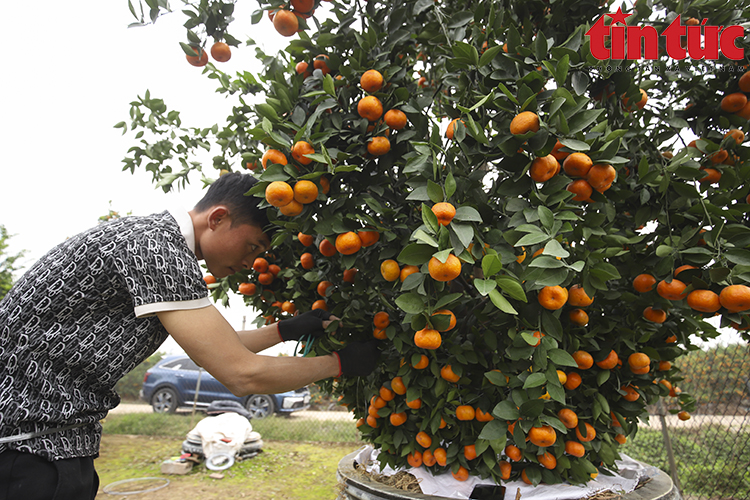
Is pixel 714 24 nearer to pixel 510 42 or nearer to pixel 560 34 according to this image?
pixel 560 34

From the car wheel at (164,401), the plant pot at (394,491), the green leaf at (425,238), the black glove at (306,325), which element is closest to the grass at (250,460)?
the car wheel at (164,401)

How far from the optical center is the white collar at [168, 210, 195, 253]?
1.28m

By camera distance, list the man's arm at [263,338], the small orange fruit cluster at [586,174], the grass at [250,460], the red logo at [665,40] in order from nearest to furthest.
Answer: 1. the small orange fruit cluster at [586,174]
2. the red logo at [665,40]
3. the man's arm at [263,338]
4. the grass at [250,460]

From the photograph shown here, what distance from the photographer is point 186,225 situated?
4.24 ft

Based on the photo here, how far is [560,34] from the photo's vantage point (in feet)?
4.75

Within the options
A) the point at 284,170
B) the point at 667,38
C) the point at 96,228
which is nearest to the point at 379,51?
the point at 284,170

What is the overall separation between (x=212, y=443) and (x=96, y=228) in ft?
15.1

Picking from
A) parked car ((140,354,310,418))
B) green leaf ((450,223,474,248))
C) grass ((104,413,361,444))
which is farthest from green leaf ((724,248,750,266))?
parked car ((140,354,310,418))

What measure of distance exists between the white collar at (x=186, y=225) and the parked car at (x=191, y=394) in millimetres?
6781

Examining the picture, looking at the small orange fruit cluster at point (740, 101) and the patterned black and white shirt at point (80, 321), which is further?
the small orange fruit cluster at point (740, 101)

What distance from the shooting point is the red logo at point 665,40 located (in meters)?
1.15

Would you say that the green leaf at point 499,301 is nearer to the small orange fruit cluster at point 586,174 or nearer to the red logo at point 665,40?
the small orange fruit cluster at point 586,174

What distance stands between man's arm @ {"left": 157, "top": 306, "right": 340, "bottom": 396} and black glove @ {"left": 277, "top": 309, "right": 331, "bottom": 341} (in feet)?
1.11

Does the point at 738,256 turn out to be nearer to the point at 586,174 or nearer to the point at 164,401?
the point at 586,174
